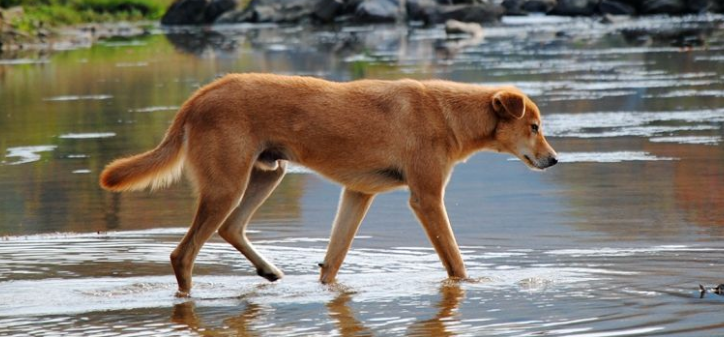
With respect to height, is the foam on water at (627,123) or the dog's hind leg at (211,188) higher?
the dog's hind leg at (211,188)

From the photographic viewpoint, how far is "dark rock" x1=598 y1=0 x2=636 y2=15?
51.2 m

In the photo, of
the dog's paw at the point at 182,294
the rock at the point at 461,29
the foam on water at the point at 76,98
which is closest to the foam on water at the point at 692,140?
the dog's paw at the point at 182,294

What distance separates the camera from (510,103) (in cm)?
991

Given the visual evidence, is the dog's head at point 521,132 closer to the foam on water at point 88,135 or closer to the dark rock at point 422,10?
the foam on water at point 88,135

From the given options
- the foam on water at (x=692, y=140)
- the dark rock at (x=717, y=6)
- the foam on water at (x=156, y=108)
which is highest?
the foam on water at (x=692, y=140)

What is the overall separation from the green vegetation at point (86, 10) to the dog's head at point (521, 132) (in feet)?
156

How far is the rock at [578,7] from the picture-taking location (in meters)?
52.5

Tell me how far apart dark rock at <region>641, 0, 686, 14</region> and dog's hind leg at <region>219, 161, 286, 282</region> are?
42528mm

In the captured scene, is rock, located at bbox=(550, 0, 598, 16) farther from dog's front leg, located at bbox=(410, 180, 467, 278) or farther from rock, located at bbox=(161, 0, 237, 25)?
dog's front leg, located at bbox=(410, 180, 467, 278)

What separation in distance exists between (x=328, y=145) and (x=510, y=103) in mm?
1303

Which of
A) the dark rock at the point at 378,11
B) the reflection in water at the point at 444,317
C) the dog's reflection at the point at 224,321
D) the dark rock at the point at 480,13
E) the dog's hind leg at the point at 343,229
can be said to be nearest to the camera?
the reflection in water at the point at 444,317

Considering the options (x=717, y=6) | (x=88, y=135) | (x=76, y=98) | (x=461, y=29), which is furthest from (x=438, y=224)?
(x=717, y=6)

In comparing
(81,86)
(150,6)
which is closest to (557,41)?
(81,86)

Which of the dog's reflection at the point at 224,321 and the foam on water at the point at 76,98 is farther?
the foam on water at the point at 76,98
